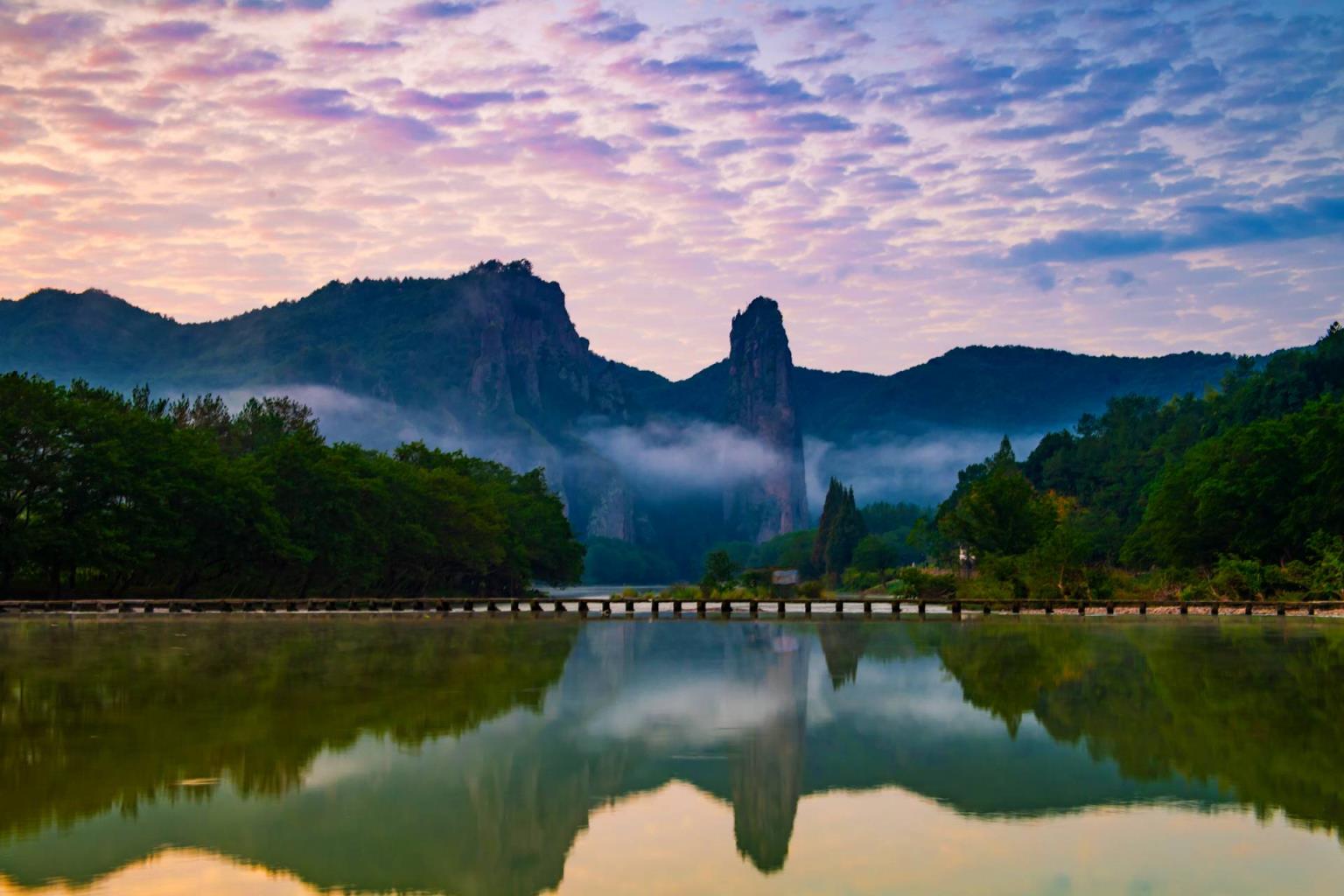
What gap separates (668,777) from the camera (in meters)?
21.5

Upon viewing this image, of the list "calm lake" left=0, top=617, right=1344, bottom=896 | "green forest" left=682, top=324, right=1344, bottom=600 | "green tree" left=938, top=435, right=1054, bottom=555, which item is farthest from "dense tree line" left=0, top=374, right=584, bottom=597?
"green tree" left=938, top=435, right=1054, bottom=555

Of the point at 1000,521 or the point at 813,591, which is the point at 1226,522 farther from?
the point at 813,591

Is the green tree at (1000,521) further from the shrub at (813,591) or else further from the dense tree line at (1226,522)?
the shrub at (813,591)

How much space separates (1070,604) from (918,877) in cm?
6525

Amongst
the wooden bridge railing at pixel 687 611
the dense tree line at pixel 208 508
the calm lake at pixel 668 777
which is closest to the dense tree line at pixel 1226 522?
the wooden bridge railing at pixel 687 611

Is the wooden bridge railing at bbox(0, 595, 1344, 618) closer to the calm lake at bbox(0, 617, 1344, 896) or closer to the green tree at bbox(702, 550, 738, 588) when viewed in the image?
the green tree at bbox(702, 550, 738, 588)

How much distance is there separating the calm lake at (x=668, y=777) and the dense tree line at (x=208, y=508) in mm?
33966

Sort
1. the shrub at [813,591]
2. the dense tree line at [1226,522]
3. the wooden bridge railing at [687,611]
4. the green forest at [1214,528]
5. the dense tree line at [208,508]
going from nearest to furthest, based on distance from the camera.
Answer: the wooden bridge railing at [687,611]
the dense tree line at [208,508]
the dense tree line at [1226,522]
the green forest at [1214,528]
the shrub at [813,591]

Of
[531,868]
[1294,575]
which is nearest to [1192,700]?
[531,868]

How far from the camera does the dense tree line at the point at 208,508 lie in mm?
71312

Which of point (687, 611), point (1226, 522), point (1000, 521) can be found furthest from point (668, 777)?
point (1000, 521)

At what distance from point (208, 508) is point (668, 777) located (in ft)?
Answer: 201

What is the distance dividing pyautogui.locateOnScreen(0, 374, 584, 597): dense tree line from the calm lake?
34.0m

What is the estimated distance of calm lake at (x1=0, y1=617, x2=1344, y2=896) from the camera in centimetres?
1559
